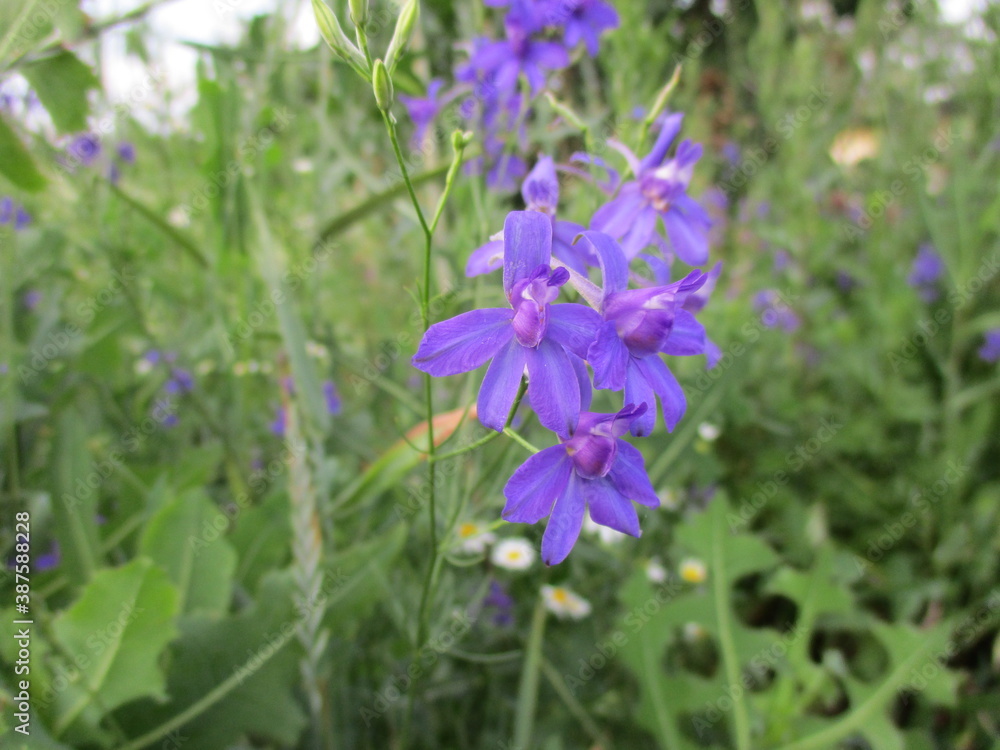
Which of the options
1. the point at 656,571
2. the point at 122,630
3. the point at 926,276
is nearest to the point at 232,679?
the point at 122,630

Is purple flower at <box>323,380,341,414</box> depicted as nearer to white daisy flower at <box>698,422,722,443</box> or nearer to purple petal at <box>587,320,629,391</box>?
white daisy flower at <box>698,422,722,443</box>

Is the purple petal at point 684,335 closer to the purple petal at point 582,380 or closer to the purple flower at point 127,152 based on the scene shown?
the purple petal at point 582,380

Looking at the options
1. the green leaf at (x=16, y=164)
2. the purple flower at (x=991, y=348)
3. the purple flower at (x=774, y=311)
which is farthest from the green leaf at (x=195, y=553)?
the purple flower at (x=991, y=348)

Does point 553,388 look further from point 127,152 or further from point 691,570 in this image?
point 127,152

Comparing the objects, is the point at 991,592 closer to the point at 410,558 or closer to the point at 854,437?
the point at 854,437

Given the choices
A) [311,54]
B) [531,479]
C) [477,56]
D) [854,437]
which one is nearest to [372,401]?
[311,54]

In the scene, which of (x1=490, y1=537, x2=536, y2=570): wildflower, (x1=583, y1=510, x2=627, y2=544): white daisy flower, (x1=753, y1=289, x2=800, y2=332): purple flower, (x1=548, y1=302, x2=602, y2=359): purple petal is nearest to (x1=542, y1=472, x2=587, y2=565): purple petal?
(x1=548, y1=302, x2=602, y2=359): purple petal
